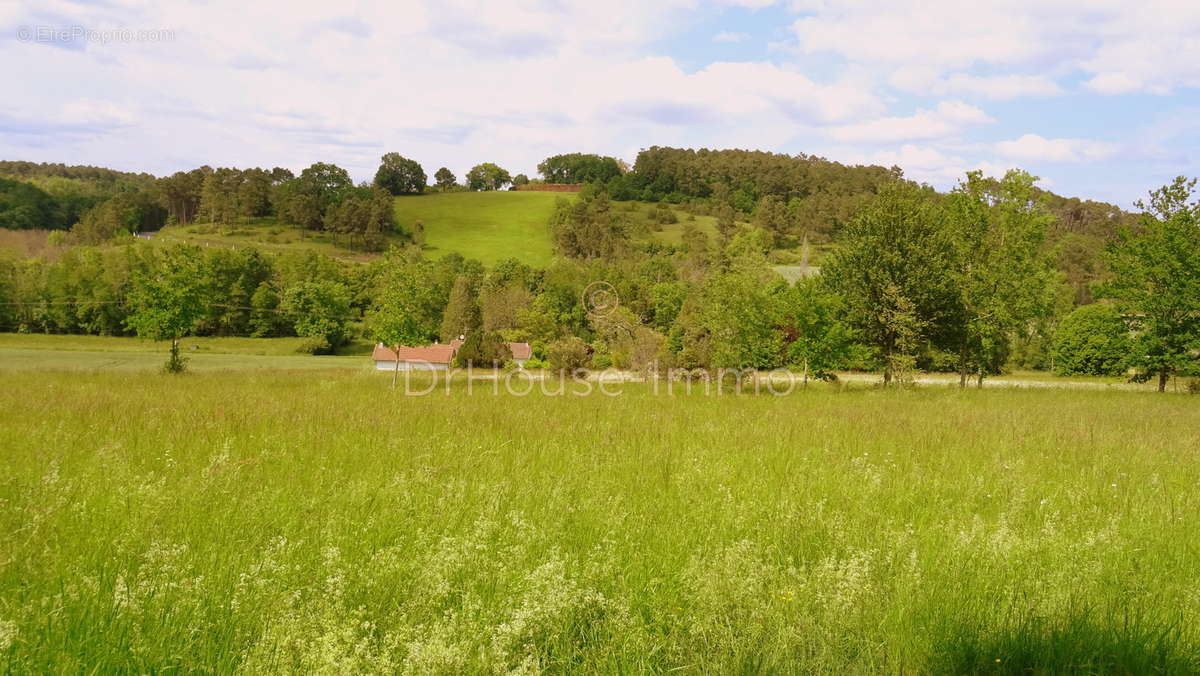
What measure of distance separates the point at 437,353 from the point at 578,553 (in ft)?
154

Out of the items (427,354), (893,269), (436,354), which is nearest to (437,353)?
(436,354)

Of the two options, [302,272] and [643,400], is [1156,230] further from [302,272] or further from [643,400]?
[302,272]

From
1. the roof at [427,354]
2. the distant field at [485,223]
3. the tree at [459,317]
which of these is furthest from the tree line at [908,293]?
the distant field at [485,223]

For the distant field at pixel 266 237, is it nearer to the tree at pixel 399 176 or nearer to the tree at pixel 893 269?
the tree at pixel 399 176

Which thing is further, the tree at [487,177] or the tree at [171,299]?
the tree at [487,177]

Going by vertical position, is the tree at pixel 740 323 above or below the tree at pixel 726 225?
below

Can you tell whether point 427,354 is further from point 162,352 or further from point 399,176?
point 399,176

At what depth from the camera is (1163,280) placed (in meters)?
23.4

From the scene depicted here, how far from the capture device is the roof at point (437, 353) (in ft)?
152

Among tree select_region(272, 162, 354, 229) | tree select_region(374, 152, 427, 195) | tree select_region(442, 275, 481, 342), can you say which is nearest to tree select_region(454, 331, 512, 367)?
tree select_region(442, 275, 481, 342)

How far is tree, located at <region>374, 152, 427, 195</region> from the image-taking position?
13250 centimetres

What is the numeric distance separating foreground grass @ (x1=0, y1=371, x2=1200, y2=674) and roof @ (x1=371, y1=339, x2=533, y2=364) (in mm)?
37877

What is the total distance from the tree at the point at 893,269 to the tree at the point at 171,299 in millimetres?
25638

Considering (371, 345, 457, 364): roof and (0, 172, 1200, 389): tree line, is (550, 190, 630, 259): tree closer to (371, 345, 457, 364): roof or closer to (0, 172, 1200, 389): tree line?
(371, 345, 457, 364): roof
